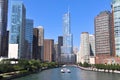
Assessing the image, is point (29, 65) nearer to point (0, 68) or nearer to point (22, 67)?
point (22, 67)

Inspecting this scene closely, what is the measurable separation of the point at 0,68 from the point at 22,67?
3652cm

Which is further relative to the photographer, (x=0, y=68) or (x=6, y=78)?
(x=0, y=68)

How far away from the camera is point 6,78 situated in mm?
105125

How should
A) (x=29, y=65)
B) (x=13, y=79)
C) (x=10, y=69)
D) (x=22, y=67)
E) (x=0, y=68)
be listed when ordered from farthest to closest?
(x=29, y=65) → (x=22, y=67) → (x=10, y=69) → (x=0, y=68) → (x=13, y=79)

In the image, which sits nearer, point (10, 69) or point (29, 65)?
point (10, 69)

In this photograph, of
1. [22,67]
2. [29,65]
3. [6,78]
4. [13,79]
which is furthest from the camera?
[29,65]

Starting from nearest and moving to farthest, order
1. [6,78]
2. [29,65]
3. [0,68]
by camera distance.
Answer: [6,78] → [0,68] → [29,65]

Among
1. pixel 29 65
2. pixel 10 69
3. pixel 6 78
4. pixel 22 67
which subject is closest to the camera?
pixel 6 78

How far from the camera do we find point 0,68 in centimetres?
13688

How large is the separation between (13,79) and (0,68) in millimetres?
26021

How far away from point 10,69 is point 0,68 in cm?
1924

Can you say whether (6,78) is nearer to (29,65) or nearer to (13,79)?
(13,79)

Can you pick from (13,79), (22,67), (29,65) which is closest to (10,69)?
(22,67)

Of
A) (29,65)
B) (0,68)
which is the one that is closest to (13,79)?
(0,68)
